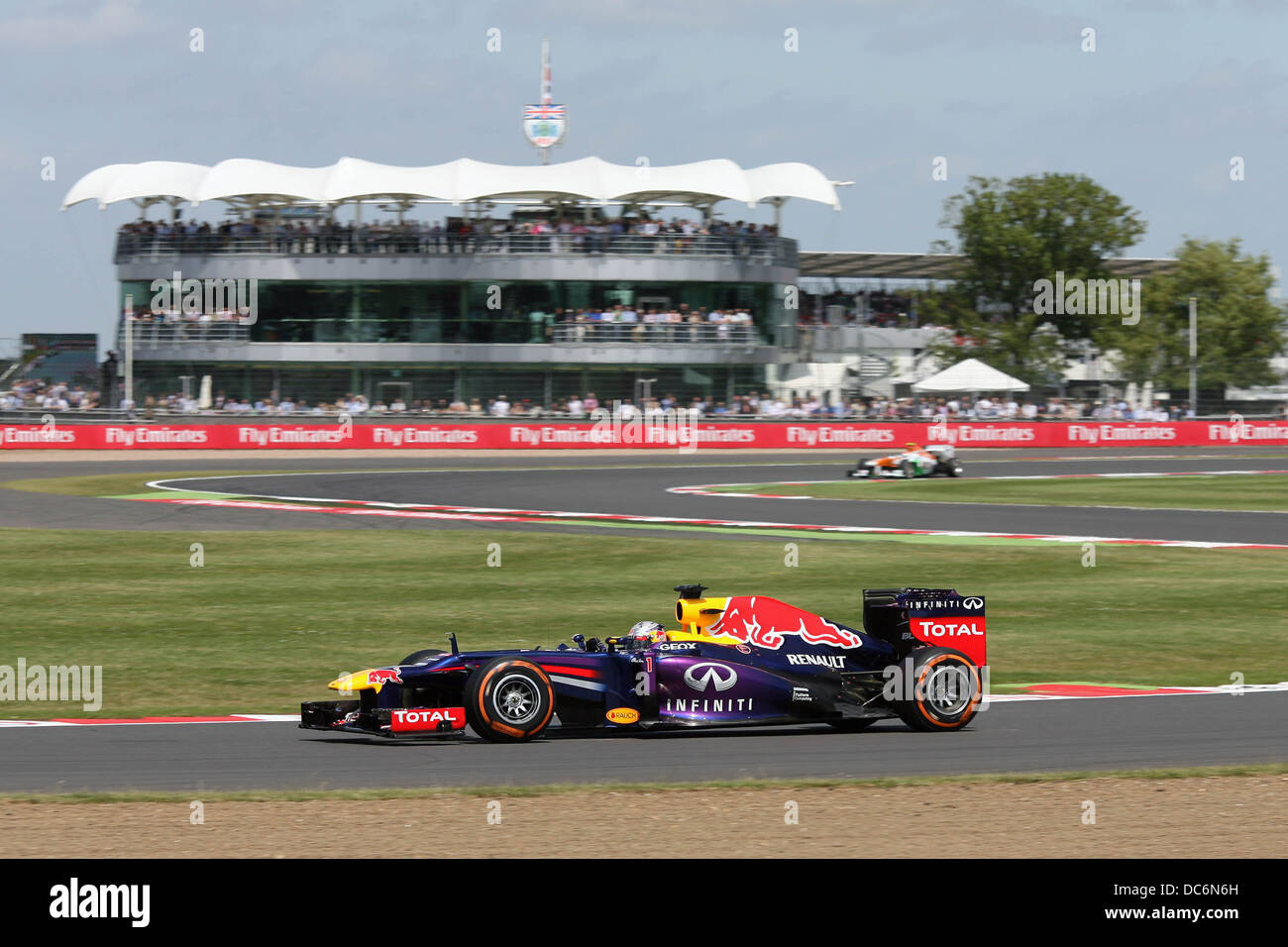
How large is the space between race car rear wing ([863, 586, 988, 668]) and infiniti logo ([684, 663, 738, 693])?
1.10m

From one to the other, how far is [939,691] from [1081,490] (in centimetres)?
2591

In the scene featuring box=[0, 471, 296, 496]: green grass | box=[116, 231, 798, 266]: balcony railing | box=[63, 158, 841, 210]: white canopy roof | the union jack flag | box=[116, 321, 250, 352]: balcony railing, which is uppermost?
the union jack flag

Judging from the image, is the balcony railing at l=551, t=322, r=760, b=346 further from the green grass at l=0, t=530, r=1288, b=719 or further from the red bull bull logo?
the red bull bull logo

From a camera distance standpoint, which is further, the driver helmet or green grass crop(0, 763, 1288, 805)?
the driver helmet

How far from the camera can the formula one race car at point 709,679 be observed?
9961 mm

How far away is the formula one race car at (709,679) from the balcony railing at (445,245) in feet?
173

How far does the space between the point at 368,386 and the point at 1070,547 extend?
137 ft

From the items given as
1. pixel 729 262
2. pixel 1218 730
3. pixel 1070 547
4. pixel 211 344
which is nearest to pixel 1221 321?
pixel 729 262

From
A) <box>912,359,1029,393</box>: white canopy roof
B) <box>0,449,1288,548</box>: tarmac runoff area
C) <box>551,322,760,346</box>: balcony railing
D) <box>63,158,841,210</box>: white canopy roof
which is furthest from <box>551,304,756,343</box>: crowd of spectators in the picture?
<box>0,449,1288,548</box>: tarmac runoff area

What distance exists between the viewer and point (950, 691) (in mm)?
10523

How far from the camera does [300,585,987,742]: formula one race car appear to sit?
996 cm

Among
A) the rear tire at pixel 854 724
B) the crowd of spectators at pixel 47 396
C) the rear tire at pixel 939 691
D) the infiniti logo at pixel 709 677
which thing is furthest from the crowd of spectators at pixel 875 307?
the infiniti logo at pixel 709 677

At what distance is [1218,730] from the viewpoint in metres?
10.5
